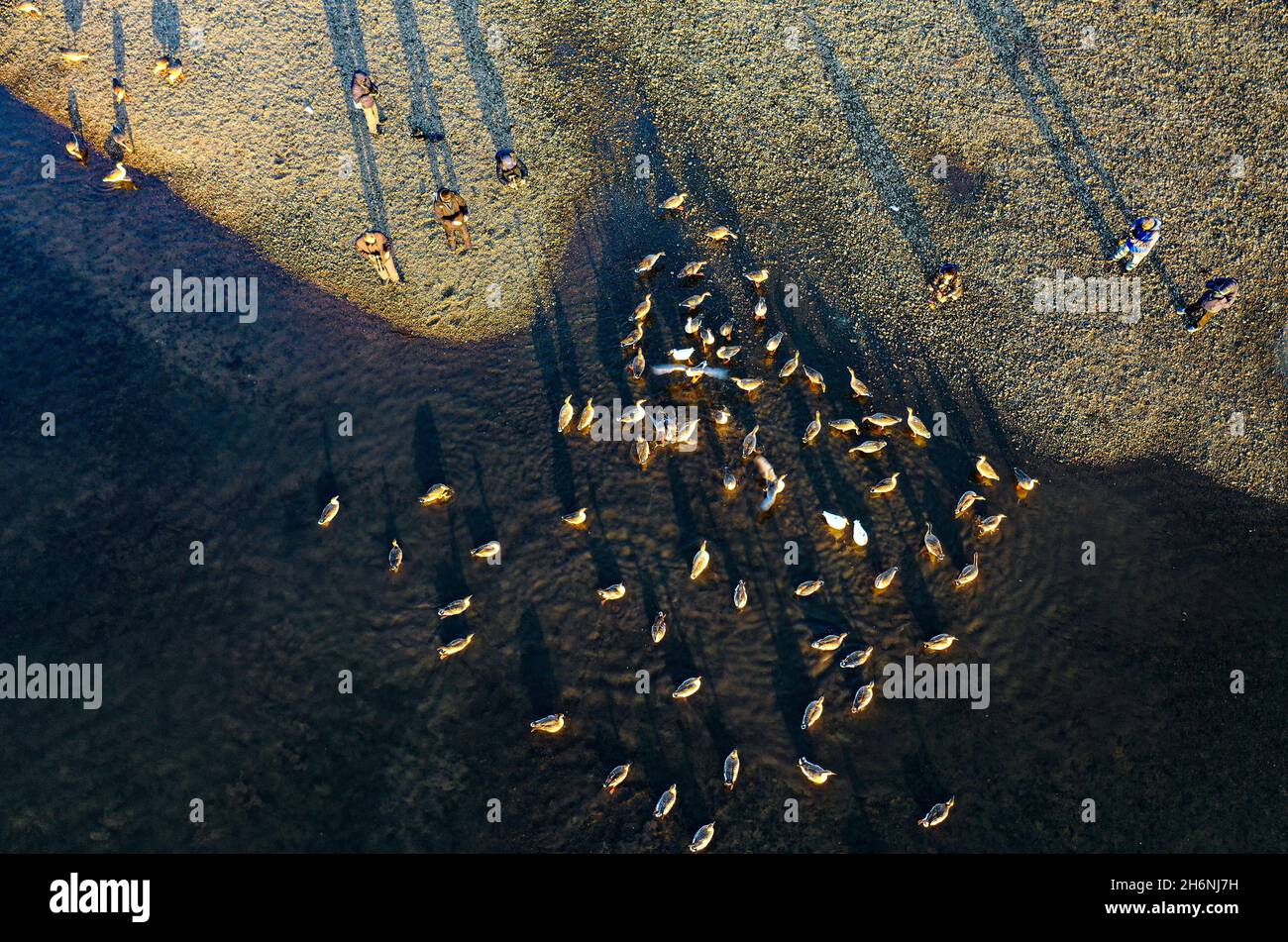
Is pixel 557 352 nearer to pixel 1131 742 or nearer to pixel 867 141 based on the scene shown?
pixel 867 141

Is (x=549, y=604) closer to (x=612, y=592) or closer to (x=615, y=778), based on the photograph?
(x=612, y=592)

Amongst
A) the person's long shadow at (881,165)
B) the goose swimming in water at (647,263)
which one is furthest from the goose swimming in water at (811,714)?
the person's long shadow at (881,165)

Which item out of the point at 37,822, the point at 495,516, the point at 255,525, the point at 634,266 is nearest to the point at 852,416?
the point at 634,266

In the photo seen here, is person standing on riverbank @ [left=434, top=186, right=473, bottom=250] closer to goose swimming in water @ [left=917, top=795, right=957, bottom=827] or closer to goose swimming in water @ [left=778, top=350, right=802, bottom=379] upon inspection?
goose swimming in water @ [left=778, top=350, right=802, bottom=379]

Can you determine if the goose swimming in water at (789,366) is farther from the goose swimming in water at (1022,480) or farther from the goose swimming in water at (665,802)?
the goose swimming in water at (665,802)

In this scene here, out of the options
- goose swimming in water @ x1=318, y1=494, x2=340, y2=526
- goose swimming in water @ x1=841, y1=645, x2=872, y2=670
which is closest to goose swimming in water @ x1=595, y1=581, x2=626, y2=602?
goose swimming in water @ x1=841, y1=645, x2=872, y2=670

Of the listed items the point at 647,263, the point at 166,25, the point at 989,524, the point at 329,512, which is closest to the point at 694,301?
the point at 647,263
